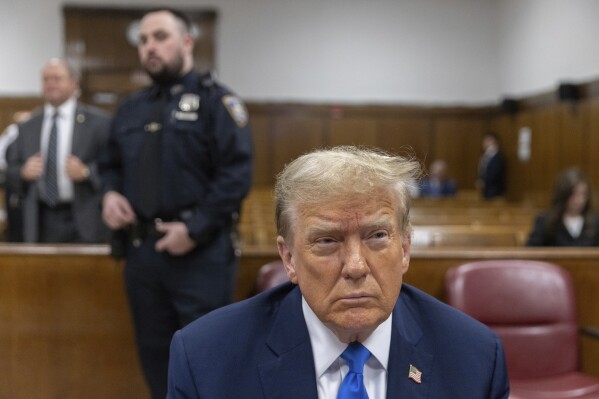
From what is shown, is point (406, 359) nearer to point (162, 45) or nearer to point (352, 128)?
point (162, 45)

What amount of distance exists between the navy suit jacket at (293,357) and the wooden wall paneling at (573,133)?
9.35m

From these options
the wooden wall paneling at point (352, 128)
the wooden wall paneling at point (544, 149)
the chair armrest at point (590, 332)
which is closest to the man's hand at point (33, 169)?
the chair armrest at point (590, 332)

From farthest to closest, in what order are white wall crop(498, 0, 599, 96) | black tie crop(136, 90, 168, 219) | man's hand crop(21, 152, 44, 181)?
white wall crop(498, 0, 599, 96) < man's hand crop(21, 152, 44, 181) < black tie crop(136, 90, 168, 219)

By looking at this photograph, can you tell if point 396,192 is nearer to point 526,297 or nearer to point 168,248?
point 168,248

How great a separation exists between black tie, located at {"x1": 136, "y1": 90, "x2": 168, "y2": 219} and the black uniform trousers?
13 cm

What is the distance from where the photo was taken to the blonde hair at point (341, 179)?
1.32m

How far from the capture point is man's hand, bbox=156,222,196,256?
2.83 m

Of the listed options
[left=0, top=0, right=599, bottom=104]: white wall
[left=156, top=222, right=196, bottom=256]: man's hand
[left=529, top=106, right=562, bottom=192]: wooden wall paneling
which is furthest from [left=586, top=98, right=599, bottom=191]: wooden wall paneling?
[left=156, top=222, right=196, bottom=256]: man's hand

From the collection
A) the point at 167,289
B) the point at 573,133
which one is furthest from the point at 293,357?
the point at 573,133

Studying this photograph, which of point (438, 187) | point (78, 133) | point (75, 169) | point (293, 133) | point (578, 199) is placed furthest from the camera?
point (293, 133)

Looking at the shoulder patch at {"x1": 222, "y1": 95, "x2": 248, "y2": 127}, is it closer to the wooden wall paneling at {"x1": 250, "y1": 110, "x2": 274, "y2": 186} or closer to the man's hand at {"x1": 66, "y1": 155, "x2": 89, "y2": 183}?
the man's hand at {"x1": 66, "y1": 155, "x2": 89, "y2": 183}

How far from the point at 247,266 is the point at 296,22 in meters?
10.2

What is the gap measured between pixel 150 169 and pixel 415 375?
179 centimetres

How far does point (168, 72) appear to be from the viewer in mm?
3014
